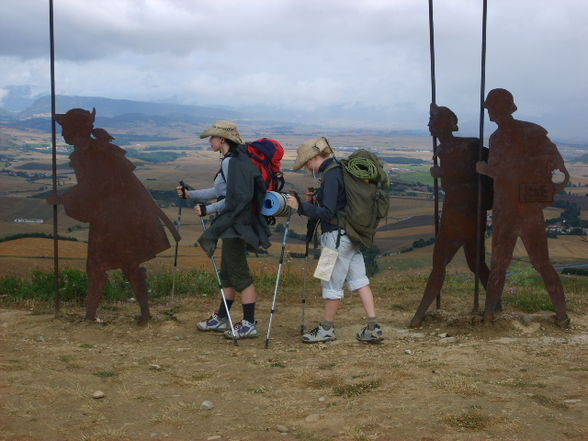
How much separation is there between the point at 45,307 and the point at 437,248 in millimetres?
5316

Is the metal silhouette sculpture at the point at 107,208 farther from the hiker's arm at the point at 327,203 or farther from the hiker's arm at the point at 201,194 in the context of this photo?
the hiker's arm at the point at 327,203

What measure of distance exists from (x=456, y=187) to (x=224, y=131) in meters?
2.86

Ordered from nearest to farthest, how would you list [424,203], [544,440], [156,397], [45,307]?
[544,440] → [156,397] → [45,307] → [424,203]

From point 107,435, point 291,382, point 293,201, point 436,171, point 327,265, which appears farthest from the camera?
point 436,171

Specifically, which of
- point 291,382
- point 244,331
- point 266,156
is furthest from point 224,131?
point 291,382

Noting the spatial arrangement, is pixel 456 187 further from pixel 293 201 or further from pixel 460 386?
pixel 460 386

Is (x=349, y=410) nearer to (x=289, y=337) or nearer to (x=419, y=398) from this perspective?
(x=419, y=398)

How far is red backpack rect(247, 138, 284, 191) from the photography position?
765 centimetres

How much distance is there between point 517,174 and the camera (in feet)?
25.5

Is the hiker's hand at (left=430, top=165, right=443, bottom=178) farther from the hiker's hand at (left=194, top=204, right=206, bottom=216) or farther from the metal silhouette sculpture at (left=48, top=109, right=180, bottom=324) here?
the metal silhouette sculpture at (left=48, top=109, right=180, bottom=324)

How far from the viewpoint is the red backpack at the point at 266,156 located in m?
7.65

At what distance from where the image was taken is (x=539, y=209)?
7.83 m

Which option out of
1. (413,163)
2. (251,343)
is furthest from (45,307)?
(413,163)

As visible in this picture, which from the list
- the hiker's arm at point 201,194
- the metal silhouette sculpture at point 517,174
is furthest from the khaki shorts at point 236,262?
the metal silhouette sculpture at point 517,174
